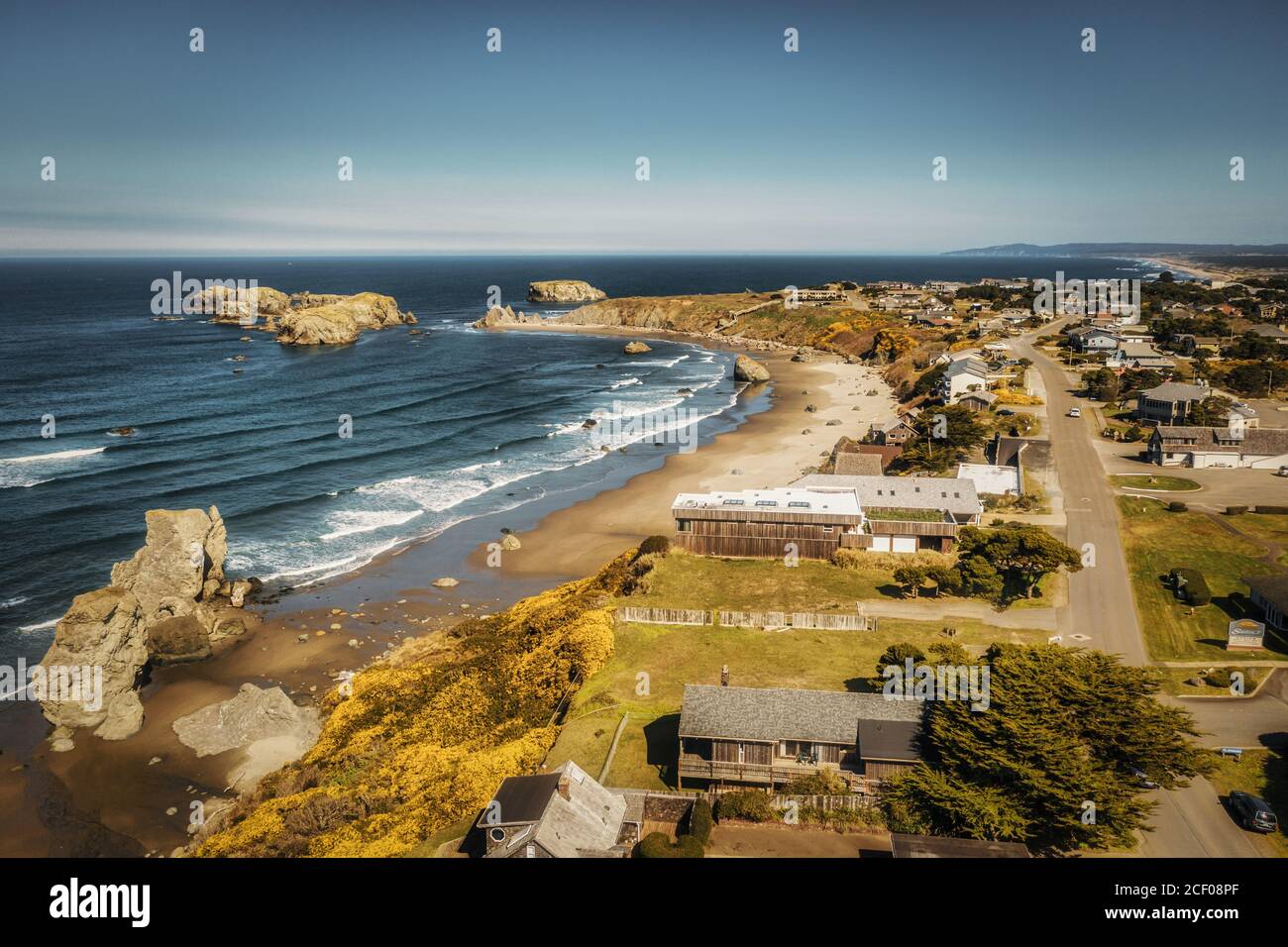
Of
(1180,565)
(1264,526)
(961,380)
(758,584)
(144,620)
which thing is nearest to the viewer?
(144,620)

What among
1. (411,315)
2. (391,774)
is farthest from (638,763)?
(411,315)

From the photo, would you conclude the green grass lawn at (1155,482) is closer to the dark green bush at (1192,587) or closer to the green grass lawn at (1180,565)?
the green grass lawn at (1180,565)

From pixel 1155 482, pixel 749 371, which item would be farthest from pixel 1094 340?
pixel 1155 482

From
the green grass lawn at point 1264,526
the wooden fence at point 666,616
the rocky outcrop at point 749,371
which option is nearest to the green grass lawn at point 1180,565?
the green grass lawn at point 1264,526

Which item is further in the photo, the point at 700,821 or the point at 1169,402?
the point at 1169,402

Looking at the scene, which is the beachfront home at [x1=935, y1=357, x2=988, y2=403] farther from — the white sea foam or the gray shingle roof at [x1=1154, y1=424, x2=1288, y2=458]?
the white sea foam

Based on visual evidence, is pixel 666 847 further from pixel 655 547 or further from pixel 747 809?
pixel 655 547

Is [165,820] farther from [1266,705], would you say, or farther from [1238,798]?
[1266,705]
